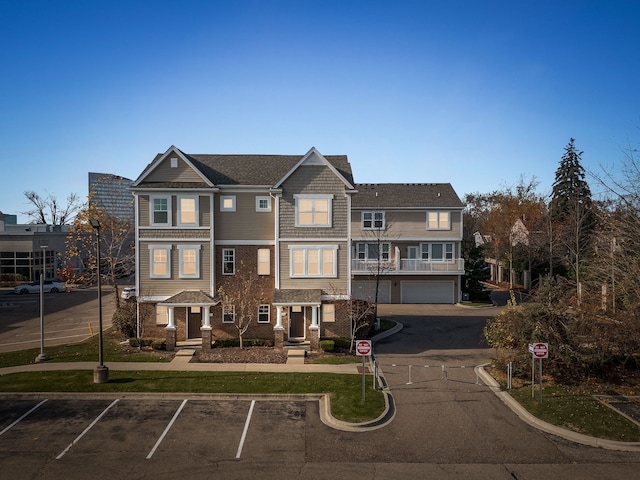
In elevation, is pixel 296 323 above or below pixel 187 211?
below

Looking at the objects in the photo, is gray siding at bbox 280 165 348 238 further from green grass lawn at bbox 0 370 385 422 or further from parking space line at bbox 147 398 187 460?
parking space line at bbox 147 398 187 460

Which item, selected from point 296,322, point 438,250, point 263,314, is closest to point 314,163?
point 263,314

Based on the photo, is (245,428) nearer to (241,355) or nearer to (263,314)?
(241,355)

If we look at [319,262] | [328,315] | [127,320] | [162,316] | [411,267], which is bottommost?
[127,320]

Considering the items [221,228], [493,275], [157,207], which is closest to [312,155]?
[221,228]

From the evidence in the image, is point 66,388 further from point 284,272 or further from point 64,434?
point 284,272

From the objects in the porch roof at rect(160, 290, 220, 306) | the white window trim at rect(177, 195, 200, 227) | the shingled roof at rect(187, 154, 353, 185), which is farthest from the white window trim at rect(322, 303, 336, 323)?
the white window trim at rect(177, 195, 200, 227)

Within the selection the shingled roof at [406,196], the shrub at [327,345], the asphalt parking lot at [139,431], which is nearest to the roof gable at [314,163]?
the shrub at [327,345]
